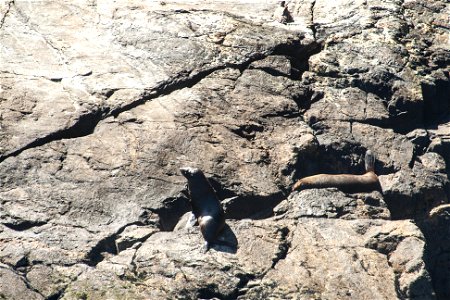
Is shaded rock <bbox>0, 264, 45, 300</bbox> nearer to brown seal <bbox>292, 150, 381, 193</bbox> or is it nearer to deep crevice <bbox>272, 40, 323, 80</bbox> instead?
brown seal <bbox>292, 150, 381, 193</bbox>

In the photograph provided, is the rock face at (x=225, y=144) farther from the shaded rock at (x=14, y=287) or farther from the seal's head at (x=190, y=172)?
the seal's head at (x=190, y=172)

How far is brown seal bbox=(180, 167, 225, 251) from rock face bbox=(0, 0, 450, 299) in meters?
0.15

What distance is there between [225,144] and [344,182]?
1.72m

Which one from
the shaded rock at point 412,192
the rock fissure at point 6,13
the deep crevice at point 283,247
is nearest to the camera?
the deep crevice at point 283,247

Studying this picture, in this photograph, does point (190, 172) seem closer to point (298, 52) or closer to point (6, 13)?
point (298, 52)

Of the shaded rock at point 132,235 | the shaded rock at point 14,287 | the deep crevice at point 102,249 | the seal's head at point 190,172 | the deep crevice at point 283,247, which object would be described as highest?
the seal's head at point 190,172

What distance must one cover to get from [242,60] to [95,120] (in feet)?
8.41

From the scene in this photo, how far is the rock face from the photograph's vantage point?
37.0 ft

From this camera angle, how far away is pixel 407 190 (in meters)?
13.1

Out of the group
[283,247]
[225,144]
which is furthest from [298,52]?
[283,247]

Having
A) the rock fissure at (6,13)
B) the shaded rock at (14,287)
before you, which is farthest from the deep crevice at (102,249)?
the rock fissure at (6,13)

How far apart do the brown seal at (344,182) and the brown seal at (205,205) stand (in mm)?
1301

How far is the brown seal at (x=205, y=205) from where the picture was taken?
11477 millimetres

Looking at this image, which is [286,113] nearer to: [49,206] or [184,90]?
[184,90]
